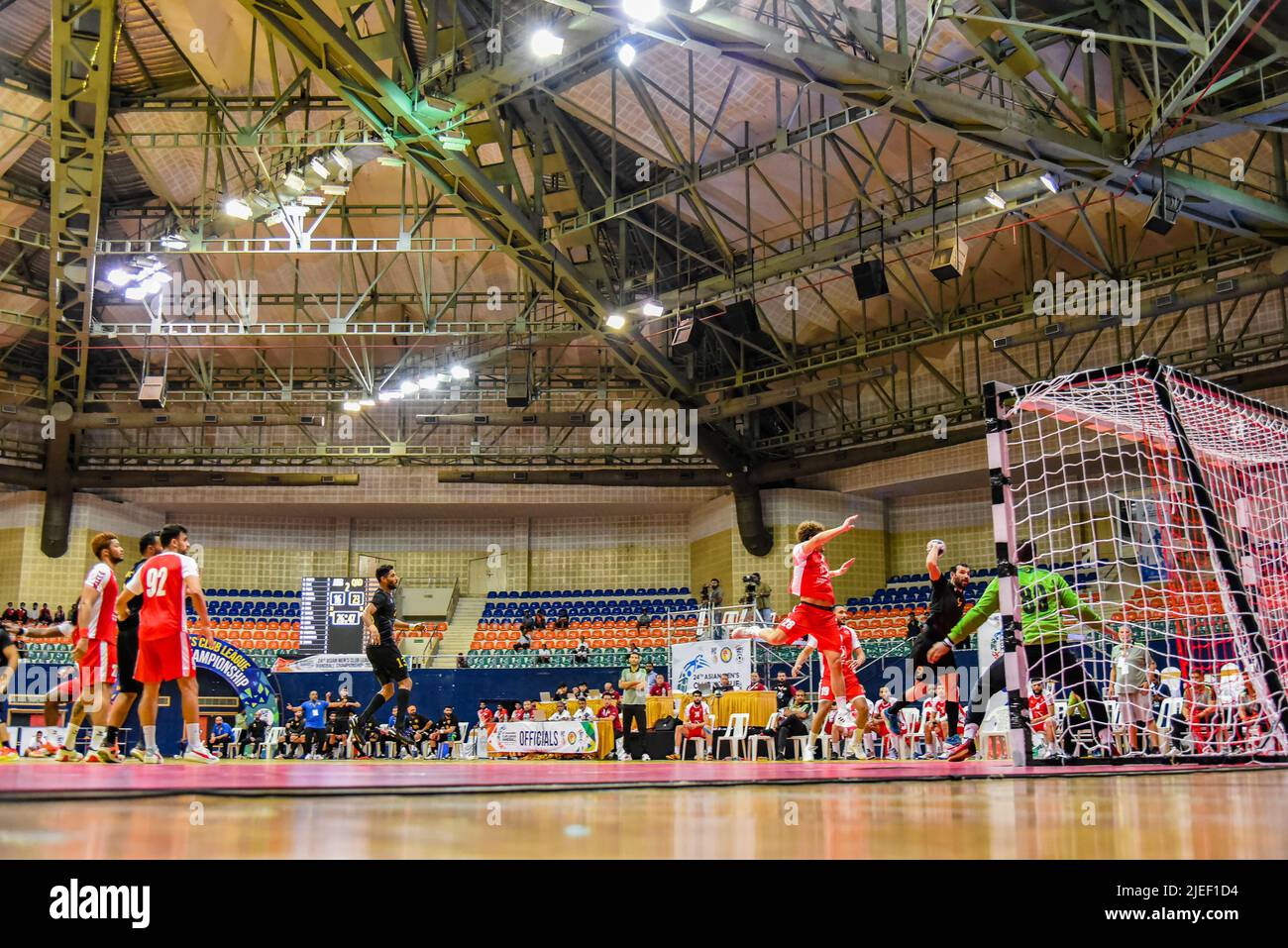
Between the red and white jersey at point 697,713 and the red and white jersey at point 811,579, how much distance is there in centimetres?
1132

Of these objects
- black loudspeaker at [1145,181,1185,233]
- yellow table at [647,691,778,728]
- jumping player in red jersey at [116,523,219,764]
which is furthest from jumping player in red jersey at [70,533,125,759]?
black loudspeaker at [1145,181,1185,233]

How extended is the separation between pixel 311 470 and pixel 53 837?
29.7 m

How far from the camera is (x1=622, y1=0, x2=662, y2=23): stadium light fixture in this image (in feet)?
40.1

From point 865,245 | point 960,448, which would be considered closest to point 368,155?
point 865,245

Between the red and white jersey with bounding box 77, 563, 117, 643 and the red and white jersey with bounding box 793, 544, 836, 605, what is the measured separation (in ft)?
18.6

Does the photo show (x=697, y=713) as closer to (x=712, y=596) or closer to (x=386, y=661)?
(x=712, y=596)

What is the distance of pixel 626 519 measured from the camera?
1314 inches

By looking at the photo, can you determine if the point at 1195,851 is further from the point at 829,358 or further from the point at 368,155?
the point at 829,358

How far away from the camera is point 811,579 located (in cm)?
917

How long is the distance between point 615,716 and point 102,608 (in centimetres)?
1373

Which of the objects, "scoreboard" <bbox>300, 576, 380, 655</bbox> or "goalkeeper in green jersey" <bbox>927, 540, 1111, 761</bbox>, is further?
"scoreboard" <bbox>300, 576, 380, 655</bbox>

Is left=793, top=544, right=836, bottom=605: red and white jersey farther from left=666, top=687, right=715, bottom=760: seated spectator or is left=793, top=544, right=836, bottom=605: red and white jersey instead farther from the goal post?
left=666, top=687, right=715, bottom=760: seated spectator

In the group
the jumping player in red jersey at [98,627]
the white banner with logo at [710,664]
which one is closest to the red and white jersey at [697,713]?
the white banner with logo at [710,664]

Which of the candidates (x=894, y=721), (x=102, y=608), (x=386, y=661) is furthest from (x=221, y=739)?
(x=102, y=608)
